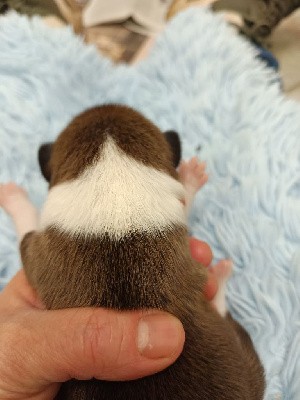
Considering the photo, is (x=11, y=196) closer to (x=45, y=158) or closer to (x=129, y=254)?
(x=45, y=158)

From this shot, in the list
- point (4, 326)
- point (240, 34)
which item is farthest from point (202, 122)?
point (4, 326)

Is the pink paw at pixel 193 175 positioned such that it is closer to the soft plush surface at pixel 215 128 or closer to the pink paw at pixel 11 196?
the soft plush surface at pixel 215 128

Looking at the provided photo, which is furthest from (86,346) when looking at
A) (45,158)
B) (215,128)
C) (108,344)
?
(215,128)

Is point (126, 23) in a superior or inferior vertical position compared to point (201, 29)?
inferior

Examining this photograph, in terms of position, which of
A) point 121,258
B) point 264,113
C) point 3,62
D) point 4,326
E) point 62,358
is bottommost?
point 3,62

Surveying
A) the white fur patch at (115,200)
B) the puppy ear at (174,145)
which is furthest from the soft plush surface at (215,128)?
the white fur patch at (115,200)

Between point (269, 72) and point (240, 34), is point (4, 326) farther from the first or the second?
point (240, 34)

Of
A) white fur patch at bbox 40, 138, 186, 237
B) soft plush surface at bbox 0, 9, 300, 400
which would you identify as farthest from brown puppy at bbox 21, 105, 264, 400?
soft plush surface at bbox 0, 9, 300, 400
